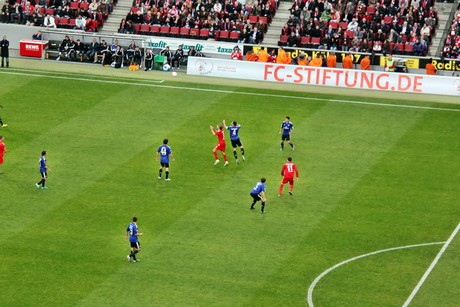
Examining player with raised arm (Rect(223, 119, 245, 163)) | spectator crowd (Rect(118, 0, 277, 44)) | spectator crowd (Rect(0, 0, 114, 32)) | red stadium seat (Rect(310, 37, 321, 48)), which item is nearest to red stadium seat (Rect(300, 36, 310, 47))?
red stadium seat (Rect(310, 37, 321, 48))

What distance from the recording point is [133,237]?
41688 mm

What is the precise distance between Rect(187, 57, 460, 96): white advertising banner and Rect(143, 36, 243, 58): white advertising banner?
317 cm

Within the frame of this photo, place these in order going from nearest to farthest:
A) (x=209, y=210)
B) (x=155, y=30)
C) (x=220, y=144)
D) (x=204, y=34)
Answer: (x=209, y=210) → (x=220, y=144) → (x=204, y=34) → (x=155, y=30)

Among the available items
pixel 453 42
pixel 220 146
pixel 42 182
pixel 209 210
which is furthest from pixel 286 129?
pixel 453 42

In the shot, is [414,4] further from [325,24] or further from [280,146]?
[280,146]

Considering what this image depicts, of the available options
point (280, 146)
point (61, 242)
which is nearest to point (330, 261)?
point (61, 242)

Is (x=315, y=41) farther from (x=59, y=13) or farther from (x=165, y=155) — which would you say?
(x=165, y=155)

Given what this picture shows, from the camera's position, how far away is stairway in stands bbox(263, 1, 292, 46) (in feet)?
252

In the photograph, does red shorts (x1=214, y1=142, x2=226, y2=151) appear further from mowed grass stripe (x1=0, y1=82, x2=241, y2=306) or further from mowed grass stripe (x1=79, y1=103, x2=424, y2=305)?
mowed grass stripe (x1=0, y1=82, x2=241, y2=306)

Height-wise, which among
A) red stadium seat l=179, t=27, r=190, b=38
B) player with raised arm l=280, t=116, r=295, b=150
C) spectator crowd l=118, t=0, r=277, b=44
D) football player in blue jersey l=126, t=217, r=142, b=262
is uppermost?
spectator crowd l=118, t=0, r=277, b=44

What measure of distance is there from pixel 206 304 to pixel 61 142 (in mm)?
20116

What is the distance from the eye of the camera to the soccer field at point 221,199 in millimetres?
40438

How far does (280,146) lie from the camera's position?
185 feet

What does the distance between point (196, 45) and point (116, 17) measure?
30.7 feet
